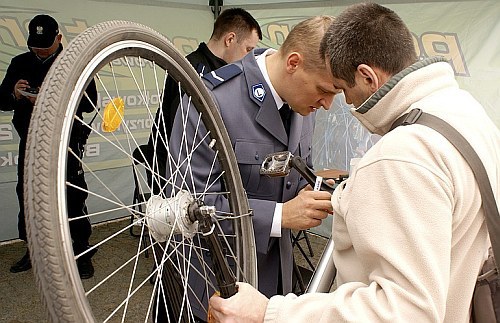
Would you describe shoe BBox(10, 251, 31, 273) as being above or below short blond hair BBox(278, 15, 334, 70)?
below

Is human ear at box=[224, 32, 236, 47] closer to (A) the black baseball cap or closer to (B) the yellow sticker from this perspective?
(A) the black baseball cap

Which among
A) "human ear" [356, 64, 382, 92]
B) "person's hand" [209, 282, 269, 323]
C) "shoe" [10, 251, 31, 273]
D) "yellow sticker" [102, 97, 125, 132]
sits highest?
"human ear" [356, 64, 382, 92]

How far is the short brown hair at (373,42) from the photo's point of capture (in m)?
0.72

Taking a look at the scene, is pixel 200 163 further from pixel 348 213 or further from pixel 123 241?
pixel 123 241

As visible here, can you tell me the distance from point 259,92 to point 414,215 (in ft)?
2.48

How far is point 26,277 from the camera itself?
300 cm

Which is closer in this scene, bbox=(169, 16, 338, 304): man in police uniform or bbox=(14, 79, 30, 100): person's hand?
bbox=(169, 16, 338, 304): man in police uniform

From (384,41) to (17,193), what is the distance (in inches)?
116

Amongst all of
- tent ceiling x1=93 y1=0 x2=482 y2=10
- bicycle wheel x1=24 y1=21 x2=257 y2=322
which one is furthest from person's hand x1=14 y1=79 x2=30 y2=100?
bicycle wheel x1=24 y1=21 x2=257 y2=322

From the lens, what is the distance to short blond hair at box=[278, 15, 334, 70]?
1210 millimetres

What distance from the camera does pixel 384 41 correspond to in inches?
28.4

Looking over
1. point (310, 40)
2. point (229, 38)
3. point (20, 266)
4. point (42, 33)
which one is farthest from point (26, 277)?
point (310, 40)

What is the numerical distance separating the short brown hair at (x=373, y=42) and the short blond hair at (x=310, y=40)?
17.6 inches

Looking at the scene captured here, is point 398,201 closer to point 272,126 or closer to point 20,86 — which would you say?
point 272,126
